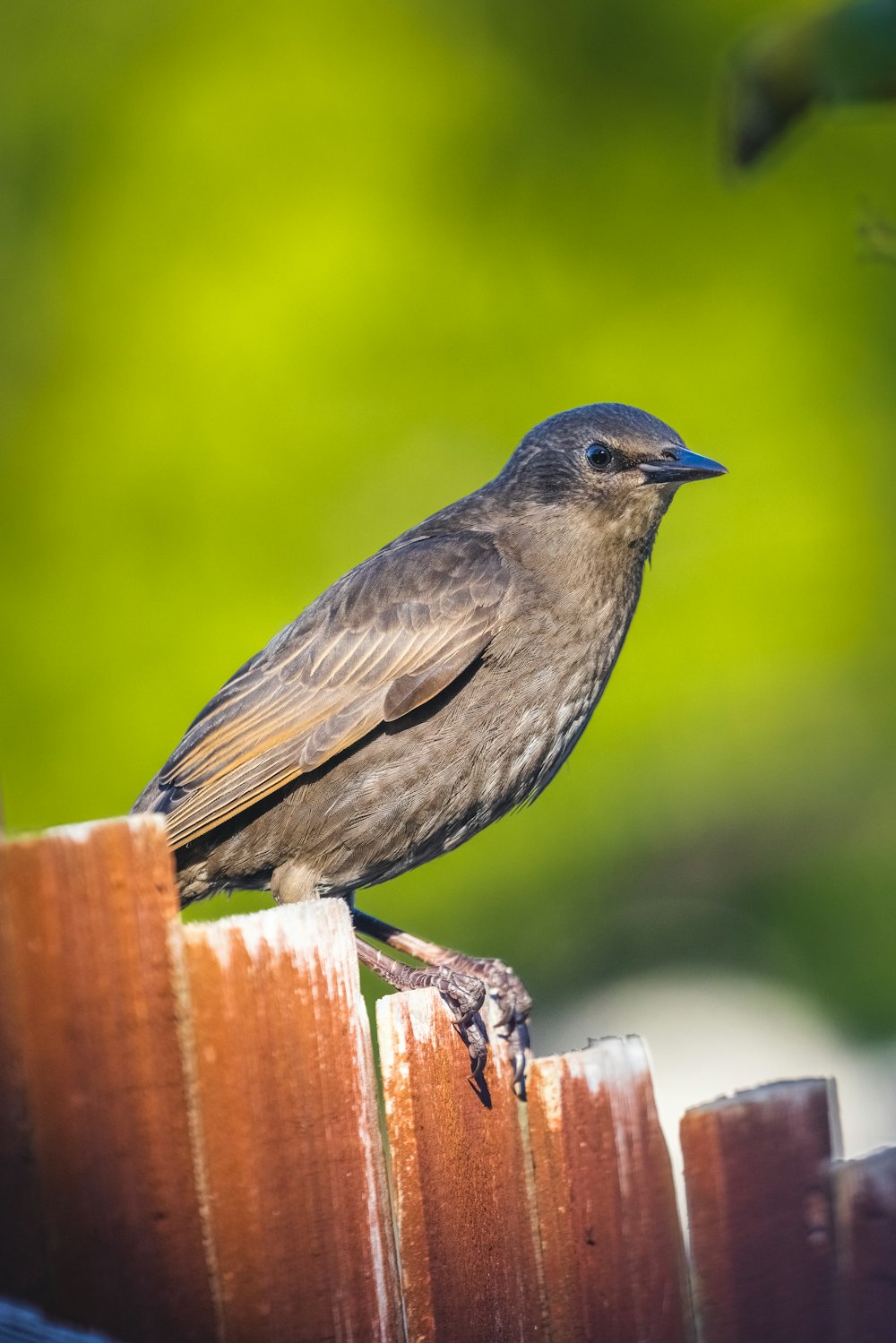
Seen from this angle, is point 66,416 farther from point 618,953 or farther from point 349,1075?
point 349,1075

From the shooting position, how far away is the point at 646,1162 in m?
2.31

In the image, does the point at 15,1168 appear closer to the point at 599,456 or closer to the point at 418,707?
the point at 418,707

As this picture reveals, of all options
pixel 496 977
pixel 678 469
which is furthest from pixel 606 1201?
pixel 678 469

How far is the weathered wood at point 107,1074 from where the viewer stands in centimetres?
187

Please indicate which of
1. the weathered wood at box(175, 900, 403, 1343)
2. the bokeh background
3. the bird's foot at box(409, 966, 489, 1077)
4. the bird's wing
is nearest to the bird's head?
the bird's wing

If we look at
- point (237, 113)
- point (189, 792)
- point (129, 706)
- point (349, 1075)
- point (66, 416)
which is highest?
point (237, 113)

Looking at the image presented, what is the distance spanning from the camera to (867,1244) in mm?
2221

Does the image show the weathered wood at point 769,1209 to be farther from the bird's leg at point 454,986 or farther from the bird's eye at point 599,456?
the bird's eye at point 599,456

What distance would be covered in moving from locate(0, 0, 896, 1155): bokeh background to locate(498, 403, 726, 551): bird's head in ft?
6.77

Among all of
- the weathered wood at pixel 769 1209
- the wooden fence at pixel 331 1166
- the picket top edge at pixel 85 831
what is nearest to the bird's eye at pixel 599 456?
the wooden fence at pixel 331 1166

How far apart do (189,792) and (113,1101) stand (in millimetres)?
1943

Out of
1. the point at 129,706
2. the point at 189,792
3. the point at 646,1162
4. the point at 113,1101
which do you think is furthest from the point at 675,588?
the point at 113,1101

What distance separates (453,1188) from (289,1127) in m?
0.33

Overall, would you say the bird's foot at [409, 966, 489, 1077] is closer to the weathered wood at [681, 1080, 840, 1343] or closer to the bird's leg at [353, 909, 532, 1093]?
the bird's leg at [353, 909, 532, 1093]
